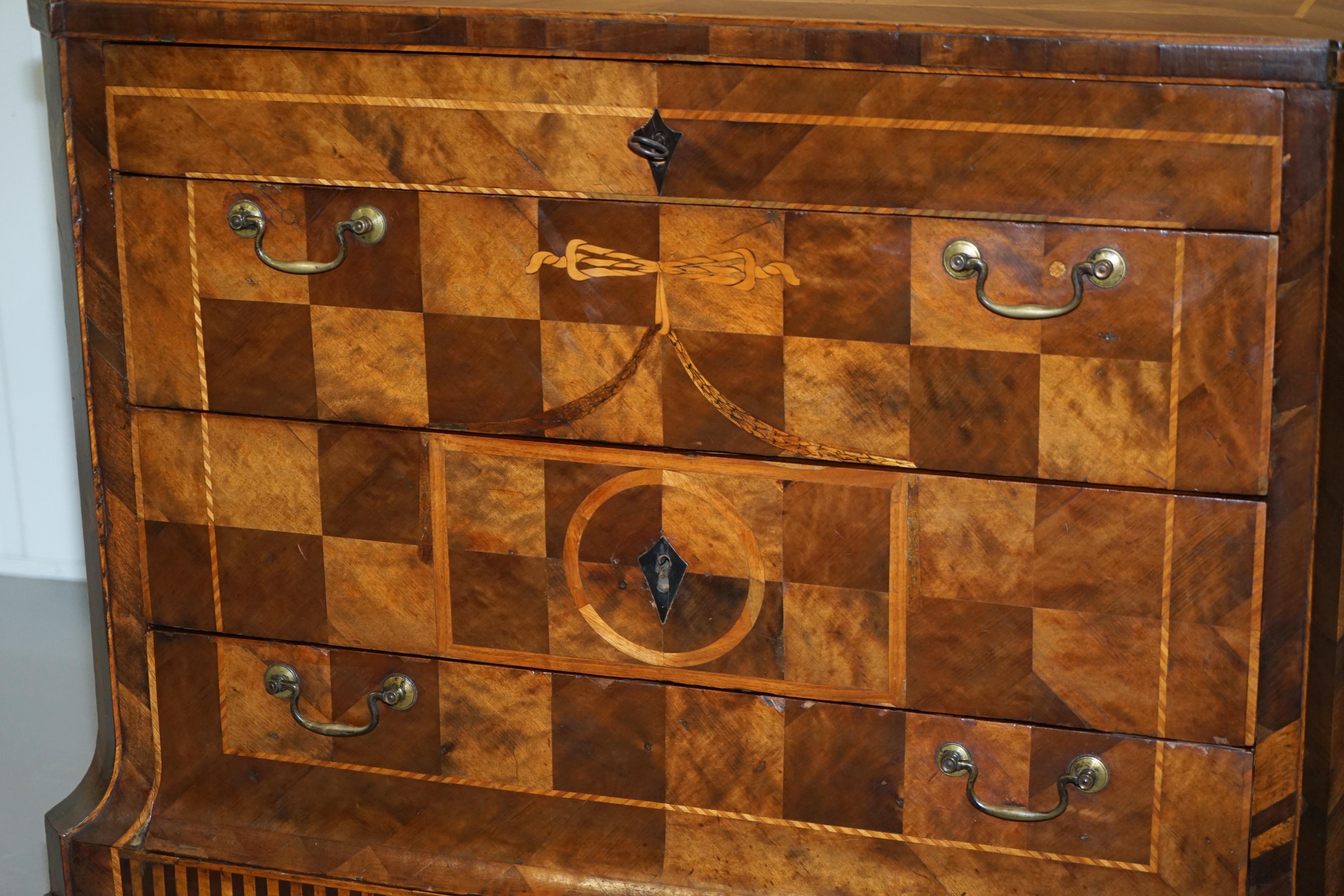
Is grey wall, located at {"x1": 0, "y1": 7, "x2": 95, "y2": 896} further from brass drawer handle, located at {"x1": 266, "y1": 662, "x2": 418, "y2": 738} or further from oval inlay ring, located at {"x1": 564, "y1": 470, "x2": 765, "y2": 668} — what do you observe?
oval inlay ring, located at {"x1": 564, "y1": 470, "x2": 765, "y2": 668}

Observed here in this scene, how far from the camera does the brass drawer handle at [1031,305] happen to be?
1.38 m

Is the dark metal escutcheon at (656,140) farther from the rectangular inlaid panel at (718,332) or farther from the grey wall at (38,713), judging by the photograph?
the grey wall at (38,713)

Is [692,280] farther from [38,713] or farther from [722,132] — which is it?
[38,713]

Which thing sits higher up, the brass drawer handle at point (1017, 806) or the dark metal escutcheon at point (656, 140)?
the dark metal escutcheon at point (656, 140)

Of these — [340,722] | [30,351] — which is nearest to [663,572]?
[340,722]

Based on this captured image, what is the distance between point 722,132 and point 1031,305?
33cm

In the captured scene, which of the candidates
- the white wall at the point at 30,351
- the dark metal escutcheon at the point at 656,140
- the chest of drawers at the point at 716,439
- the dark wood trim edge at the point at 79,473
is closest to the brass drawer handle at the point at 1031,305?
the chest of drawers at the point at 716,439

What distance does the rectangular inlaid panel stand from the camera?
54.8 inches

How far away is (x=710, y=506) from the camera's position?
154 centimetres

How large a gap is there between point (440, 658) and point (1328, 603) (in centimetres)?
89

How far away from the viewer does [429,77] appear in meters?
1.48

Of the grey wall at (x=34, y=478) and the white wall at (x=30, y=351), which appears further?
the white wall at (x=30, y=351)

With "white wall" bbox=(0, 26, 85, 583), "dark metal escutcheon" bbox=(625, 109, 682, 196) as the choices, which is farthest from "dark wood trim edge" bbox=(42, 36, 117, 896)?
"white wall" bbox=(0, 26, 85, 583)

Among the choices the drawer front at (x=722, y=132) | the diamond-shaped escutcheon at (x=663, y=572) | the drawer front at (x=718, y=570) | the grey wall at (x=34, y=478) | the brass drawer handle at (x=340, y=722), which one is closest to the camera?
the drawer front at (x=722, y=132)
